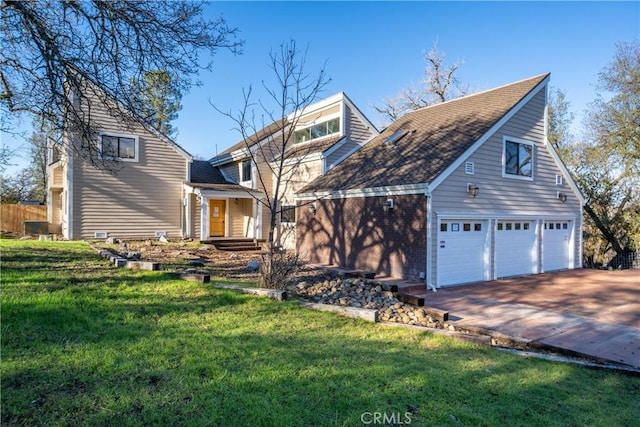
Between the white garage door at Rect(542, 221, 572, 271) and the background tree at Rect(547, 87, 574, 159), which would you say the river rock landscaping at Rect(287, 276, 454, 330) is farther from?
the background tree at Rect(547, 87, 574, 159)

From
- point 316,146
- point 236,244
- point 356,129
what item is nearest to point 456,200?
point 356,129

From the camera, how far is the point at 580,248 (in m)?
15.6

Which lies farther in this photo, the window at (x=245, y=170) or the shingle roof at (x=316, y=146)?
the window at (x=245, y=170)

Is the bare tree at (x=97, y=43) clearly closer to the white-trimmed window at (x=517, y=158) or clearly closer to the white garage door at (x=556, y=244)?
the white-trimmed window at (x=517, y=158)

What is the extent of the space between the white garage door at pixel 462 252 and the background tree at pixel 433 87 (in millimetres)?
20076

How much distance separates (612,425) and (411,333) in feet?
8.85

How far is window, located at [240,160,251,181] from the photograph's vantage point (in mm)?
19659

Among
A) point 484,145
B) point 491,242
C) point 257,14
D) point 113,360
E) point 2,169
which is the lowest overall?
point 113,360

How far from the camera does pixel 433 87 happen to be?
29656mm

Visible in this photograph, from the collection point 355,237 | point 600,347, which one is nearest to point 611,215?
point 355,237

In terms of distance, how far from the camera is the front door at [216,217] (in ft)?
64.4

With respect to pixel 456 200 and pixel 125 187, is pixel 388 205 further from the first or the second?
pixel 125 187

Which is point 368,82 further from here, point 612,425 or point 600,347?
point 612,425

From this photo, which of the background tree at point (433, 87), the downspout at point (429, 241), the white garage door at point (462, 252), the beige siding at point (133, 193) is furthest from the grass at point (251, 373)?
the background tree at point (433, 87)
